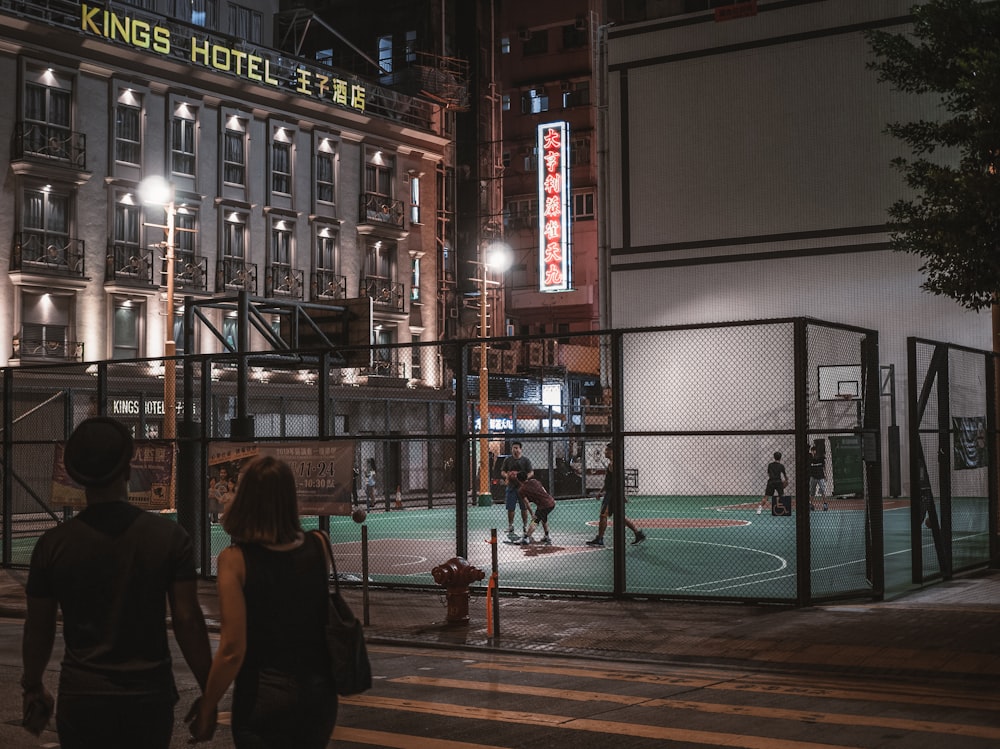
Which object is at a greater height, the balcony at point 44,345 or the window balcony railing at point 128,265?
the window balcony railing at point 128,265

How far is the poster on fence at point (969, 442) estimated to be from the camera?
17531mm

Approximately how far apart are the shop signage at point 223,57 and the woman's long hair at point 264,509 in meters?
40.5

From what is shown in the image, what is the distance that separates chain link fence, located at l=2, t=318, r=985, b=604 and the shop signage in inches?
441

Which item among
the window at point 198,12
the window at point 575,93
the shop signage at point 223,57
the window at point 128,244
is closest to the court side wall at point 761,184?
the shop signage at point 223,57

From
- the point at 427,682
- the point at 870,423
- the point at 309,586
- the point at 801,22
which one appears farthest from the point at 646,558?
the point at 801,22

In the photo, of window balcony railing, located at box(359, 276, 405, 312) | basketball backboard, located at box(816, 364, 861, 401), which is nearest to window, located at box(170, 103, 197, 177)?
window balcony railing, located at box(359, 276, 405, 312)

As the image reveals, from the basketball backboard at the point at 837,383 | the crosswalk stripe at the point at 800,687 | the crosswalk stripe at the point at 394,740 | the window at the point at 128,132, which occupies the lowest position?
the crosswalk stripe at the point at 800,687

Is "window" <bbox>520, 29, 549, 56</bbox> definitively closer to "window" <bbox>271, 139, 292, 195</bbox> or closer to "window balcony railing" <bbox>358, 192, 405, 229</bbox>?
"window balcony railing" <bbox>358, 192, 405, 229</bbox>

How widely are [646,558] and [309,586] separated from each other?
17.0 metres

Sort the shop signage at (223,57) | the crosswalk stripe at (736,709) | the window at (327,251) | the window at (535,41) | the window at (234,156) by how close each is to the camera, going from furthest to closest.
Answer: the window at (535,41)
the window at (327,251)
the window at (234,156)
the shop signage at (223,57)
the crosswalk stripe at (736,709)

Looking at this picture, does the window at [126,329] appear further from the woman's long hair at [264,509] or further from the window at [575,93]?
the woman's long hair at [264,509]

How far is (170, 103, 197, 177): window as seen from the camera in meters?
45.4

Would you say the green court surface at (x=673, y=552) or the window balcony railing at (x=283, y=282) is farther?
the window balcony railing at (x=283, y=282)

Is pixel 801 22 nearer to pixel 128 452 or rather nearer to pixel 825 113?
pixel 825 113
